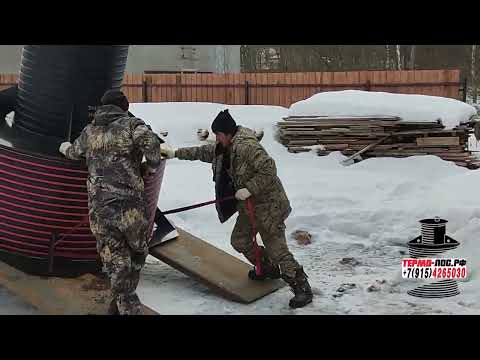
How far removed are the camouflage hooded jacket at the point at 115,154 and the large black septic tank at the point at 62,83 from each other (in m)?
0.68

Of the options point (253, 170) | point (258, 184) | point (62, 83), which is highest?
point (62, 83)

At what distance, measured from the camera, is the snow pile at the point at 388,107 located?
36.3ft

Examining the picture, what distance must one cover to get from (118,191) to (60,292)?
96 centimetres

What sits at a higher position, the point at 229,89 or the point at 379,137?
the point at 229,89

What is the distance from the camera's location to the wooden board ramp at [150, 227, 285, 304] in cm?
484

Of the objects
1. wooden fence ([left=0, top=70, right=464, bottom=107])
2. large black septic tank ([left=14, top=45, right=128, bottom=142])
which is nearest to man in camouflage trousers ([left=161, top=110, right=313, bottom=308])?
large black septic tank ([left=14, top=45, right=128, bottom=142])

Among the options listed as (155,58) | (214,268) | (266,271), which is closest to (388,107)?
(266,271)

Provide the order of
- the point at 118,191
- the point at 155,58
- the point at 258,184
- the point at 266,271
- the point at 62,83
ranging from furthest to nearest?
the point at 155,58 → the point at 266,271 → the point at 62,83 → the point at 258,184 → the point at 118,191

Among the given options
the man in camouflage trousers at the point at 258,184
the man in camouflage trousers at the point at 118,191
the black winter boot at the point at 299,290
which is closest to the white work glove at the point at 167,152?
the man in camouflage trousers at the point at 258,184

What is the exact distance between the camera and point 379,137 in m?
11.2

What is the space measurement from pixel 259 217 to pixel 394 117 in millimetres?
7193

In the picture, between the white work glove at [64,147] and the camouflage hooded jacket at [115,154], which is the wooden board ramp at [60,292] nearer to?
the camouflage hooded jacket at [115,154]

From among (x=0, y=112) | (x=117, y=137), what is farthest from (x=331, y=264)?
(x=0, y=112)

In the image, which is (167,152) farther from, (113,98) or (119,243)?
(119,243)
